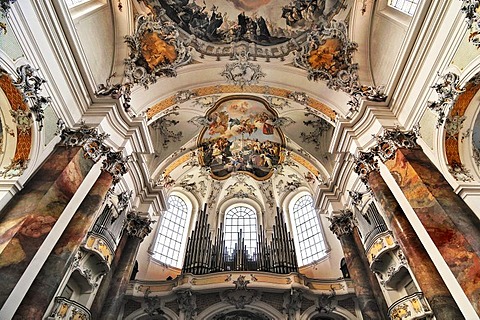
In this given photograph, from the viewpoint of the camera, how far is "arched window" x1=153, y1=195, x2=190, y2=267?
1505cm

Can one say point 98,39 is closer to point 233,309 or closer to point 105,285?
point 105,285

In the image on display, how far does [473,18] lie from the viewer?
6039 mm

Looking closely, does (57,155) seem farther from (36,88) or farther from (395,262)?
(395,262)

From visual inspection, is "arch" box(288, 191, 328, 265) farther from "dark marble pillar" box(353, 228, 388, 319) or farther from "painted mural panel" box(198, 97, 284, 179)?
"dark marble pillar" box(353, 228, 388, 319)

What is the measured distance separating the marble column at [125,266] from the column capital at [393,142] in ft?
26.5

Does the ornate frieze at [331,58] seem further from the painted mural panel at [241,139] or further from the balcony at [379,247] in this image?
the balcony at [379,247]

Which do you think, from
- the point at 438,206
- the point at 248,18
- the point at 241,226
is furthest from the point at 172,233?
the point at 438,206

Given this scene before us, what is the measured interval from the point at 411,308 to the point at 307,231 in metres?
8.30

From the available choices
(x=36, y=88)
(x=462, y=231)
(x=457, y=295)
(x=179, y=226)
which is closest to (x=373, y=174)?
(x=462, y=231)

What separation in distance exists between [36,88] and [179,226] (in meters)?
10.8

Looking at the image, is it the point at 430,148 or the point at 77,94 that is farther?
the point at 77,94

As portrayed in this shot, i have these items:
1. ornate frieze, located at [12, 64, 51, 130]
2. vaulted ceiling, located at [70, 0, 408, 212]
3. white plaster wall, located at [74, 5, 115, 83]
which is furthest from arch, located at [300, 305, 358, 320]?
white plaster wall, located at [74, 5, 115, 83]

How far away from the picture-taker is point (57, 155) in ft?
24.6

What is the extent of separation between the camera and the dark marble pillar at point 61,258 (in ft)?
18.8
